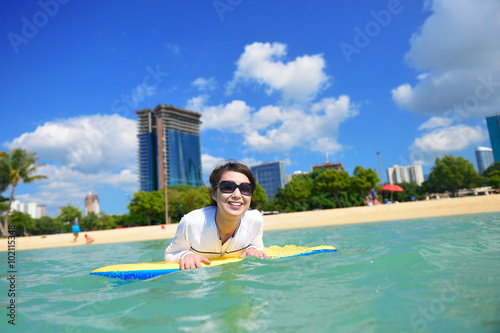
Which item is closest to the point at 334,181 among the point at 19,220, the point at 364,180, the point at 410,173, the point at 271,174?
the point at 364,180

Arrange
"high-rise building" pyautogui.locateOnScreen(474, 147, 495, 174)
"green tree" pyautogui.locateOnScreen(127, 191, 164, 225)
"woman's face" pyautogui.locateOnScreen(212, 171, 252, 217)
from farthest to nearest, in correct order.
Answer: "high-rise building" pyautogui.locateOnScreen(474, 147, 495, 174)
"green tree" pyautogui.locateOnScreen(127, 191, 164, 225)
"woman's face" pyautogui.locateOnScreen(212, 171, 252, 217)

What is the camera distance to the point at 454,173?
1800 inches

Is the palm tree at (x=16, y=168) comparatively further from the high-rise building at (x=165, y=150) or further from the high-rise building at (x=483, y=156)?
the high-rise building at (x=483, y=156)

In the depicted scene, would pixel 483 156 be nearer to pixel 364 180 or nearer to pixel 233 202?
pixel 364 180

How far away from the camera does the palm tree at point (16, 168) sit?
29.2 metres

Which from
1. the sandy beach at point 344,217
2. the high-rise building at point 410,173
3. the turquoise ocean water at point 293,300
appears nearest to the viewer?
the turquoise ocean water at point 293,300

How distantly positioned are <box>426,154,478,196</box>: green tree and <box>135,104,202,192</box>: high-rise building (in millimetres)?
85530

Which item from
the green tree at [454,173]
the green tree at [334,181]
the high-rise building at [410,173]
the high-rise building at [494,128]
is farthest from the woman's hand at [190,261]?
the high-rise building at [410,173]

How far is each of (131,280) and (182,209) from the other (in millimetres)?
47920

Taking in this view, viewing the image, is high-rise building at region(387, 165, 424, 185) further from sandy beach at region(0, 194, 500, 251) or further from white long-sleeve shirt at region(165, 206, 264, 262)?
white long-sleeve shirt at region(165, 206, 264, 262)

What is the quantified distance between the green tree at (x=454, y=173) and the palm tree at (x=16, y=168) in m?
51.4

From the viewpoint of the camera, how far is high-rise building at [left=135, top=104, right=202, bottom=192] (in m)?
112

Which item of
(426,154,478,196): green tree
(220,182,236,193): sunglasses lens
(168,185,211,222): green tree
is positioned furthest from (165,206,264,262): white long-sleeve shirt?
(426,154,478,196): green tree

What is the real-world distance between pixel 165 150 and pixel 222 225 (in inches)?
4409
